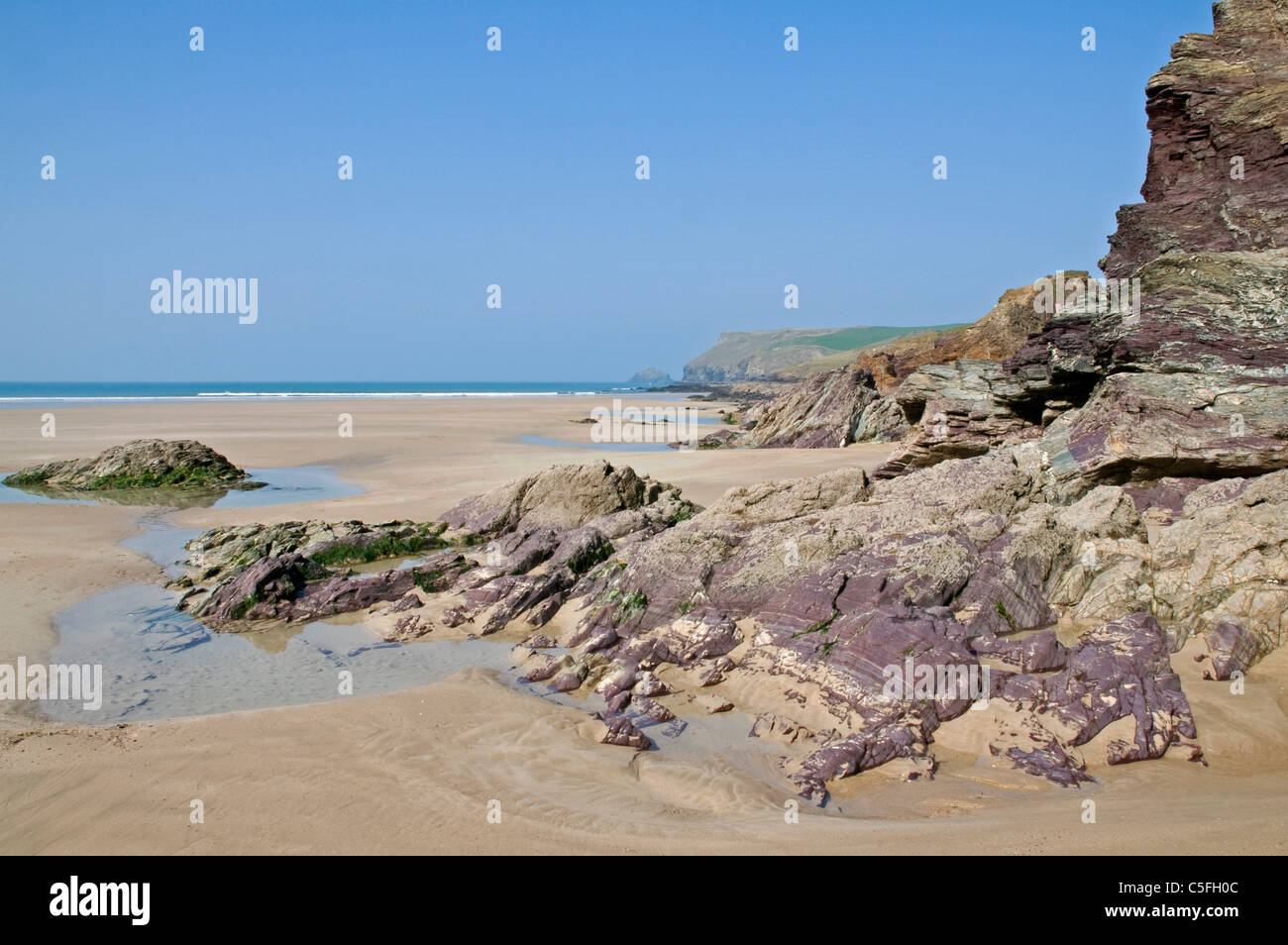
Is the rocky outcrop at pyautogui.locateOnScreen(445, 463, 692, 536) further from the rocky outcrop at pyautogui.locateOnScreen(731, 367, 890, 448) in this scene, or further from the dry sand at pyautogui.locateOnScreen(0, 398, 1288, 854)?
the rocky outcrop at pyautogui.locateOnScreen(731, 367, 890, 448)

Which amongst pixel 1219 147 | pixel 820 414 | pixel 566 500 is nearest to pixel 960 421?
pixel 1219 147

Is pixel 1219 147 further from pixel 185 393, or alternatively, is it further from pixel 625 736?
pixel 185 393

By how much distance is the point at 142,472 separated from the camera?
21609 mm

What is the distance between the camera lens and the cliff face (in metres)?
10.9

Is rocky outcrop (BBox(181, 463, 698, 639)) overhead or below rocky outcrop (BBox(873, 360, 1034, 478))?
below

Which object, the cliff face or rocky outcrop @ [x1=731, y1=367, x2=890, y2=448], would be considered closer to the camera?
the cliff face

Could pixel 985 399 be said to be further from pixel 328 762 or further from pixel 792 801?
pixel 328 762

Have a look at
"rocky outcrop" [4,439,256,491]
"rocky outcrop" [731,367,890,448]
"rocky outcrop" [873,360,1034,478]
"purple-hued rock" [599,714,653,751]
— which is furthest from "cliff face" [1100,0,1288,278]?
"rocky outcrop" [4,439,256,491]

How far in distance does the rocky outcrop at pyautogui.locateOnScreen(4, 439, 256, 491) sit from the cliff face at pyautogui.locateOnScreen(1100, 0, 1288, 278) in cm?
2040

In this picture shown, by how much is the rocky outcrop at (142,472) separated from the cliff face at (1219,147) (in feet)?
66.9

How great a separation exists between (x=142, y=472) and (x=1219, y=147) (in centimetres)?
2421

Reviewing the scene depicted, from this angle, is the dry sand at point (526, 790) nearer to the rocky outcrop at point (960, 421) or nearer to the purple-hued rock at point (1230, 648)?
the purple-hued rock at point (1230, 648)

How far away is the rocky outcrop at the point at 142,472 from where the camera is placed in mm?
21156
